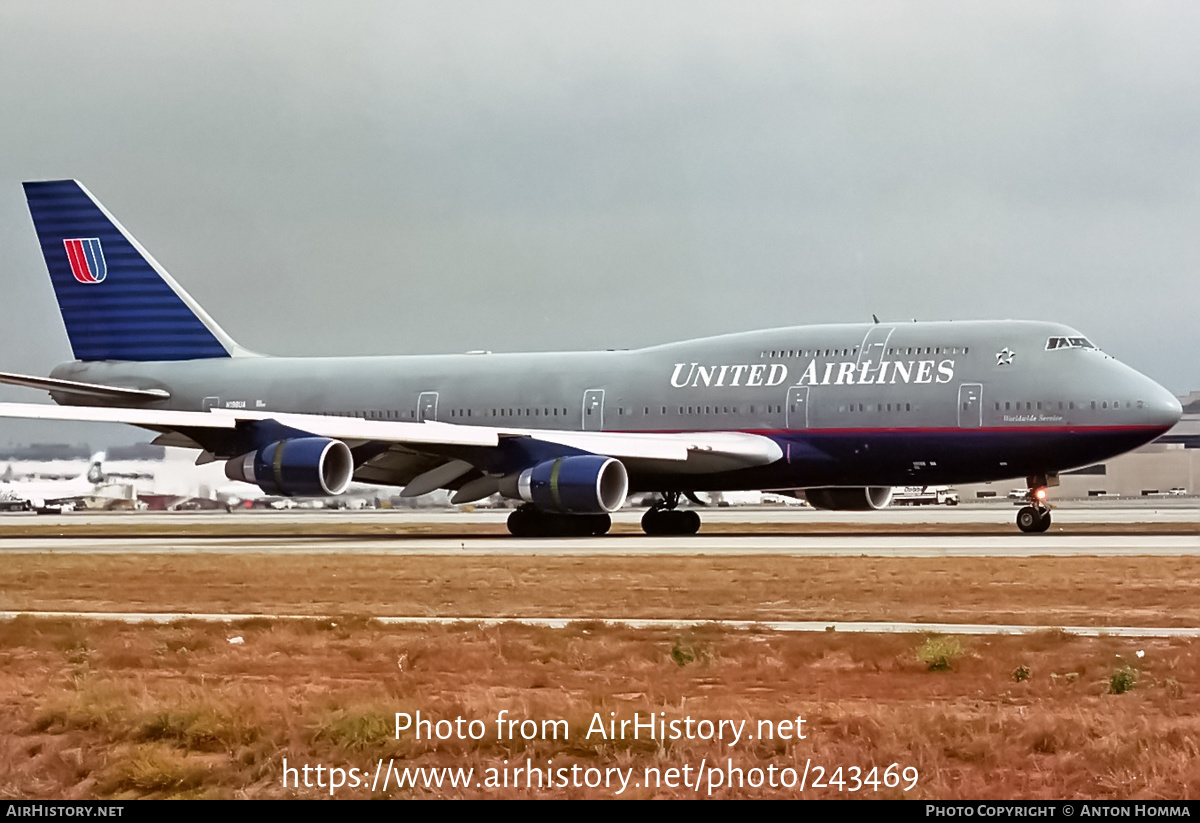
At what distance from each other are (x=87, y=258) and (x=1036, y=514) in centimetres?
2820

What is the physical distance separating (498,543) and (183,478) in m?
31.0

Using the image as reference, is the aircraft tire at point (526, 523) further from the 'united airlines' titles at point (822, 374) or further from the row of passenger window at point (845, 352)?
the row of passenger window at point (845, 352)

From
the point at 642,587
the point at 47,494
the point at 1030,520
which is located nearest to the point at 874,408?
the point at 1030,520

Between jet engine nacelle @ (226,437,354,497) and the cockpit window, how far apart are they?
A: 16.0 metres

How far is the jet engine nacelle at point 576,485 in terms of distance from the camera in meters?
38.0

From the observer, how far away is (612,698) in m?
13.3

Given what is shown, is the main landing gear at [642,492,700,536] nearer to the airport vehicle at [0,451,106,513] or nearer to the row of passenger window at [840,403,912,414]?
the row of passenger window at [840,403,912,414]

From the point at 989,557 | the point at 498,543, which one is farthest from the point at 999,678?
the point at 498,543

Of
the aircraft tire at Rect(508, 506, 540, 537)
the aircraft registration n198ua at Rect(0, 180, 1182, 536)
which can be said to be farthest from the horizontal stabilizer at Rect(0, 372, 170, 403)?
the aircraft tire at Rect(508, 506, 540, 537)

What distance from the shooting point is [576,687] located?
46.2ft

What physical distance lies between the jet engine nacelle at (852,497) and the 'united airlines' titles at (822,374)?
11.5ft

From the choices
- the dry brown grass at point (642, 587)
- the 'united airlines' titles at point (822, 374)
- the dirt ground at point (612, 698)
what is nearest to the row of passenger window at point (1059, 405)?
the 'united airlines' titles at point (822, 374)

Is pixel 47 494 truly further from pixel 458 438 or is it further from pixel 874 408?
pixel 874 408
